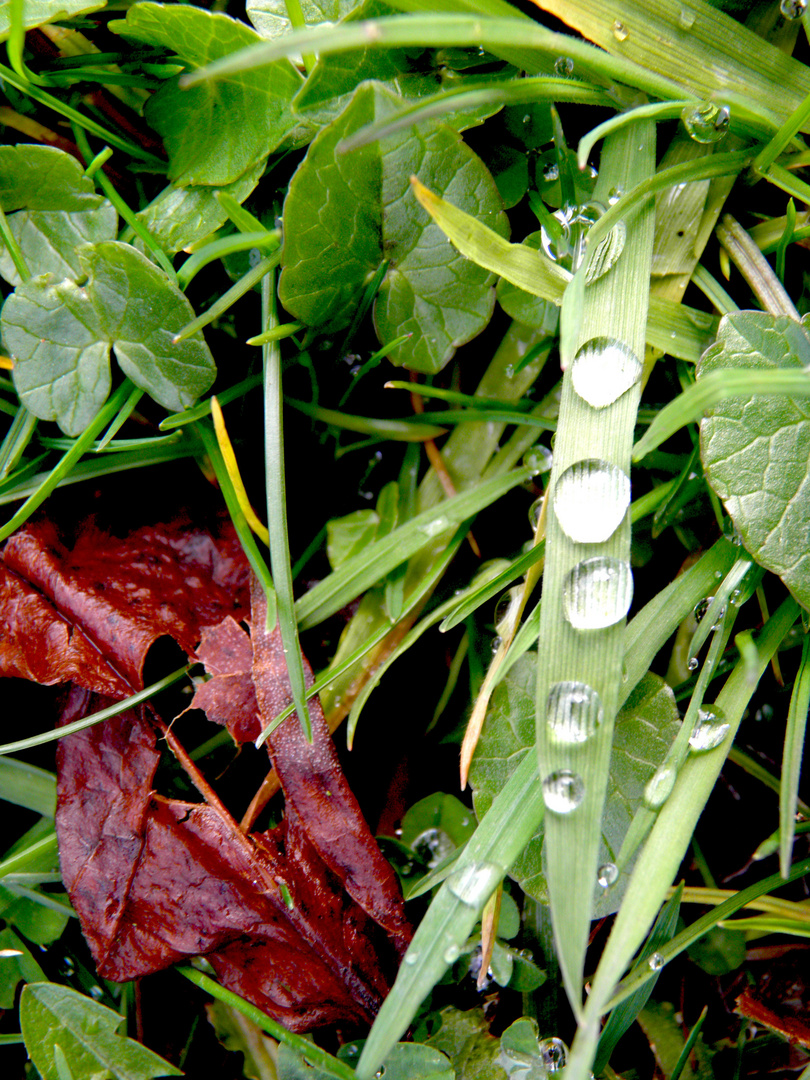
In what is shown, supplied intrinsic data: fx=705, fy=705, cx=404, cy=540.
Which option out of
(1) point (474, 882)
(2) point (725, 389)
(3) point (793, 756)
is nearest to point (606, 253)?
(2) point (725, 389)

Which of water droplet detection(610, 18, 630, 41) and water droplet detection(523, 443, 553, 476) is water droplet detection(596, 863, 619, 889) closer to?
water droplet detection(523, 443, 553, 476)

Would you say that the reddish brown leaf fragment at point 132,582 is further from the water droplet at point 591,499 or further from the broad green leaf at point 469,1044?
the broad green leaf at point 469,1044

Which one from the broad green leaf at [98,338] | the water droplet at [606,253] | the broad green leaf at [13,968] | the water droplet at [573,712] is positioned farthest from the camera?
the broad green leaf at [13,968]

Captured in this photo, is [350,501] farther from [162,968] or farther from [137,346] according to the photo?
[162,968]

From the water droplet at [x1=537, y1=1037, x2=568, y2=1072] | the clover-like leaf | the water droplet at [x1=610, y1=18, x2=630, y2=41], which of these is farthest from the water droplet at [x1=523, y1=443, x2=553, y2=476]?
the water droplet at [x1=537, y1=1037, x2=568, y2=1072]

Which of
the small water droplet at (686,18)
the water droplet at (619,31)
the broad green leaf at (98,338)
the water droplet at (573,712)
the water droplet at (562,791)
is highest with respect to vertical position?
the small water droplet at (686,18)

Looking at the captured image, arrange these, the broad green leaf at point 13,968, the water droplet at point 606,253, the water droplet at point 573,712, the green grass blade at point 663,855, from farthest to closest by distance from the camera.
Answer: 1. the broad green leaf at point 13,968
2. the water droplet at point 606,253
3. the water droplet at point 573,712
4. the green grass blade at point 663,855

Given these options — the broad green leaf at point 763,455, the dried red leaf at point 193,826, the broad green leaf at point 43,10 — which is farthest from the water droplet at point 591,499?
the broad green leaf at point 43,10
